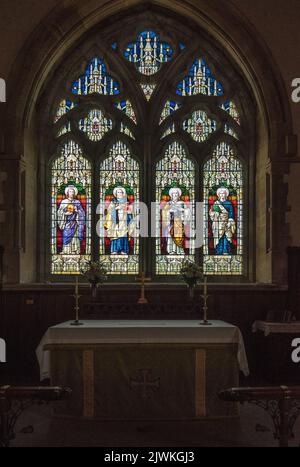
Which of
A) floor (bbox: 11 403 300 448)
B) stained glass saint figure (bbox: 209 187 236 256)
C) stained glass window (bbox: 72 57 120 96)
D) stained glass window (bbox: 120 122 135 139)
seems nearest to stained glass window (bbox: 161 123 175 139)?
stained glass window (bbox: 120 122 135 139)

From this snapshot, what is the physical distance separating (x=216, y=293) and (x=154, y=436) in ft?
11.2

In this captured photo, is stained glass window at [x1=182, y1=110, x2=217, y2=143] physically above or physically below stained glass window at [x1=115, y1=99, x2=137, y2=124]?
below

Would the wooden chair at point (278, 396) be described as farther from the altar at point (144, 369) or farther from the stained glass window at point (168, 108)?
the stained glass window at point (168, 108)

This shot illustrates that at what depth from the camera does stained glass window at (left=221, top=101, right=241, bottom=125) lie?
11.1m

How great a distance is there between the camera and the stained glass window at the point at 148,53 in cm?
1105

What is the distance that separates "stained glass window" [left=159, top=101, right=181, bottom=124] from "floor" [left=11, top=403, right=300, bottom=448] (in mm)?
5531

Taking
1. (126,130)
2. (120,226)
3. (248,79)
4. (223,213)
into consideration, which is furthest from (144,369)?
(248,79)

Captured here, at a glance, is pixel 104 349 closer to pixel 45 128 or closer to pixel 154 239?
pixel 154 239

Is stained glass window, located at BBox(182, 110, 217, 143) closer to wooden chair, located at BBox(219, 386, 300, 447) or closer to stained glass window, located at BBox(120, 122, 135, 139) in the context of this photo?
stained glass window, located at BBox(120, 122, 135, 139)

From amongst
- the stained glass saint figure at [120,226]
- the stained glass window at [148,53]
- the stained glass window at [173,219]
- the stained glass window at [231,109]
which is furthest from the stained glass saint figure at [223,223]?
the stained glass window at [148,53]

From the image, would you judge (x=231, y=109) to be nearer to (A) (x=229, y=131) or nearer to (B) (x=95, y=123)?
(A) (x=229, y=131)

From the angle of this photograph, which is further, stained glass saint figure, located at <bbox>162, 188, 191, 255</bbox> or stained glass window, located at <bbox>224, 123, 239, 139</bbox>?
stained glass window, located at <bbox>224, 123, 239, 139</bbox>

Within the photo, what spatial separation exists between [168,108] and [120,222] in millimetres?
2119

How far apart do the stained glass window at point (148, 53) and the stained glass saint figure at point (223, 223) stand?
7.84 feet
